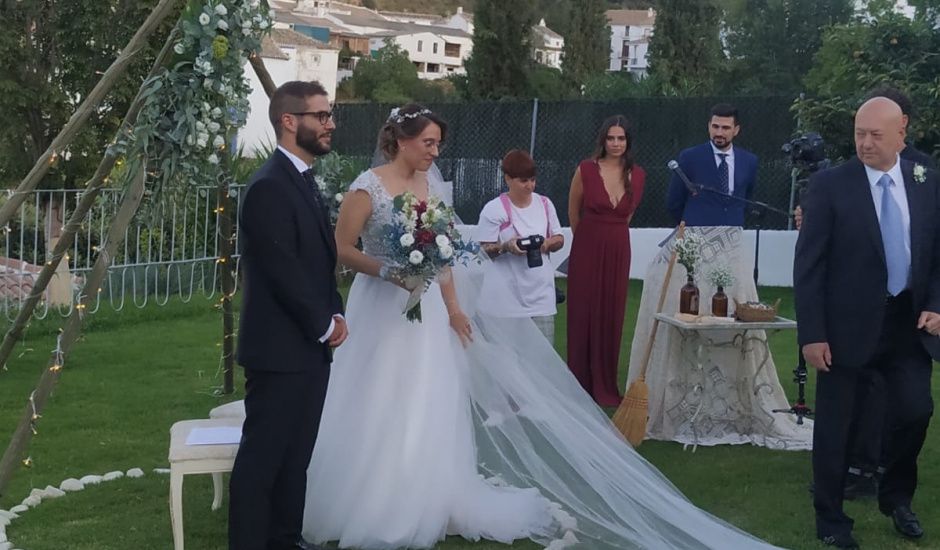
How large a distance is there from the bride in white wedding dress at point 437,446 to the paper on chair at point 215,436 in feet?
1.38

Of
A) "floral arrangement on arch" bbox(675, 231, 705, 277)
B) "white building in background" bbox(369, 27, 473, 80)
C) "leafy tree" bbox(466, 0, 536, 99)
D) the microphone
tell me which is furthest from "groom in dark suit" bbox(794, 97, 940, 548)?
"white building in background" bbox(369, 27, 473, 80)

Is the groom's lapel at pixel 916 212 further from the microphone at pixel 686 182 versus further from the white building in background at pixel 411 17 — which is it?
the white building in background at pixel 411 17

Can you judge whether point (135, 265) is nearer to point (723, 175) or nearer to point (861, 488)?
point (723, 175)

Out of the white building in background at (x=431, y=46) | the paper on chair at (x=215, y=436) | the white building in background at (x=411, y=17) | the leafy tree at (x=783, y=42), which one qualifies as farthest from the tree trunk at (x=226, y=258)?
the white building in background at (x=411, y=17)

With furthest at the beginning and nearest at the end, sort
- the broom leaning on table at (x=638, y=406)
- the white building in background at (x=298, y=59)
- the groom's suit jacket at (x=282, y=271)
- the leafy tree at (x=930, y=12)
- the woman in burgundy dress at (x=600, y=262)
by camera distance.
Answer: the white building in background at (x=298, y=59), the leafy tree at (x=930, y=12), the woman in burgundy dress at (x=600, y=262), the broom leaning on table at (x=638, y=406), the groom's suit jacket at (x=282, y=271)

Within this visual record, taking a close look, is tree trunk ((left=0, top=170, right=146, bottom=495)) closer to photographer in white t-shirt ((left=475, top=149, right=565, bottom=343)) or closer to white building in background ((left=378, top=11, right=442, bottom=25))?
photographer in white t-shirt ((left=475, top=149, right=565, bottom=343))

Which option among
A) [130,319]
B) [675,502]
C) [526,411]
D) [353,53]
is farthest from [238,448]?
[353,53]

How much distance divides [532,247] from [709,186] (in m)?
1.26

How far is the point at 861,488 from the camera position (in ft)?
20.0

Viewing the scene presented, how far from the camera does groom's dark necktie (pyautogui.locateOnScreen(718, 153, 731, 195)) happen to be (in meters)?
7.52

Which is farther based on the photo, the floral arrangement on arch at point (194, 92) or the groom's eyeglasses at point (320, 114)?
the floral arrangement on arch at point (194, 92)

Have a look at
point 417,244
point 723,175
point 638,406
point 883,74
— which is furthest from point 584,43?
point 417,244

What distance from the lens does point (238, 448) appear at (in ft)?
15.7

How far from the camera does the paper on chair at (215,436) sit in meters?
4.90
